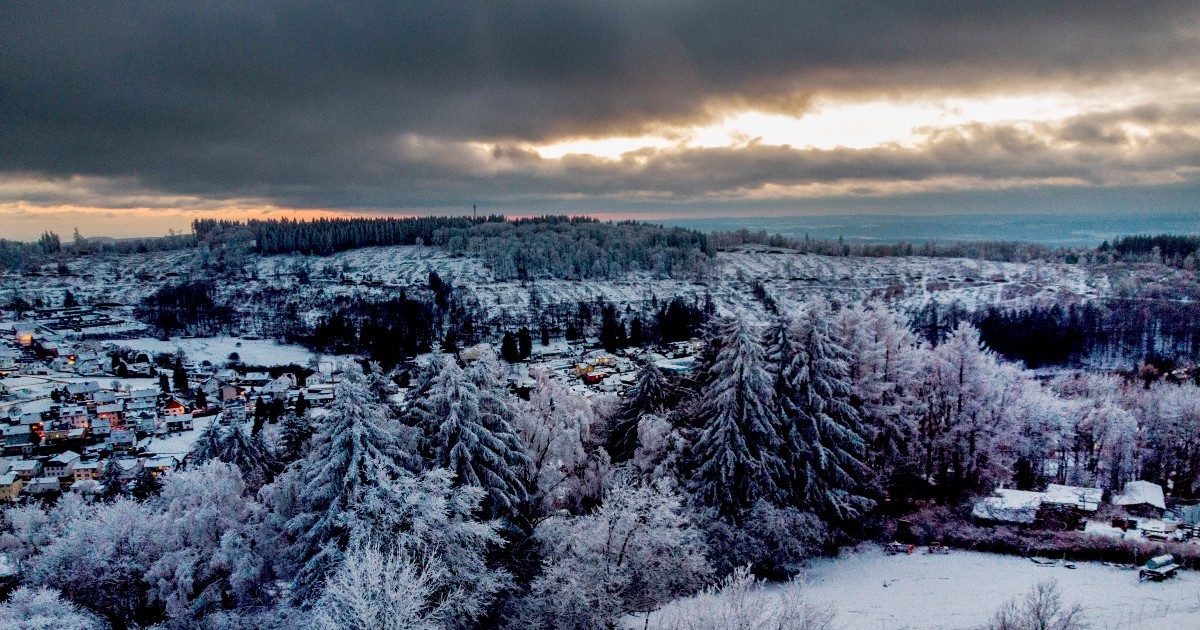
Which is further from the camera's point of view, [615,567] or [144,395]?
[144,395]

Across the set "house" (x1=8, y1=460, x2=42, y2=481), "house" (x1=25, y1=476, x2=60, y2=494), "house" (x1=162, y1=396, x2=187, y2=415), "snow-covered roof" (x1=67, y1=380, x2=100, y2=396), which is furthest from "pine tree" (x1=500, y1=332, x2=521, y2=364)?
"snow-covered roof" (x1=67, y1=380, x2=100, y2=396)

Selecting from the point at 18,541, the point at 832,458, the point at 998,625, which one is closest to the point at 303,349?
the point at 18,541

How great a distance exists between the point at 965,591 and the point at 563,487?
15.4m

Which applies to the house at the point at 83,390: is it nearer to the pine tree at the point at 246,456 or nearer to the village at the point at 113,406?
the village at the point at 113,406

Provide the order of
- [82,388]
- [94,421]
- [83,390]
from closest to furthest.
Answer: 1. [94,421]
2. [83,390]
3. [82,388]

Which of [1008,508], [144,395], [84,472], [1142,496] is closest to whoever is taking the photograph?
[1008,508]

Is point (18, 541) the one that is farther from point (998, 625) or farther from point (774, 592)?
point (998, 625)

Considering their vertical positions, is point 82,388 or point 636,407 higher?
point 636,407

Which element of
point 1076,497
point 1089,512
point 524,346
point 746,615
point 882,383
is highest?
point 882,383

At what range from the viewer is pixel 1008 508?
2762 cm

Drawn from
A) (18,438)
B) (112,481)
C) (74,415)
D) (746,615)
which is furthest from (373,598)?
(74,415)

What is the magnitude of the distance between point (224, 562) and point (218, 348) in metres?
103

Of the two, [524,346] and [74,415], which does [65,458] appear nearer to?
[74,415]

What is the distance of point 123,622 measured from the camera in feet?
73.9
